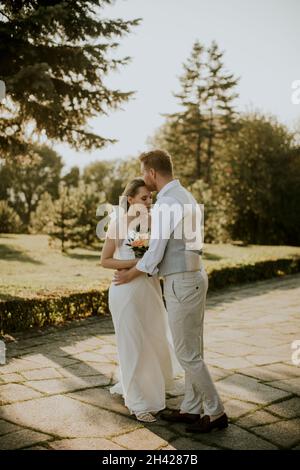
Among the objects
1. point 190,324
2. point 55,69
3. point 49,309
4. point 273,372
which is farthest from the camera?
point 55,69

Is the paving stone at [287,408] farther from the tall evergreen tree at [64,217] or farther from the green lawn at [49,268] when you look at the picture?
the tall evergreen tree at [64,217]

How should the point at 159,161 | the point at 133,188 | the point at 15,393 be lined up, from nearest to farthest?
the point at 159,161, the point at 133,188, the point at 15,393

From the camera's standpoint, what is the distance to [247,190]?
28672 mm

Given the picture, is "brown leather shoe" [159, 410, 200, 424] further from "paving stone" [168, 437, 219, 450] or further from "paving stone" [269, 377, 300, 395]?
"paving stone" [269, 377, 300, 395]

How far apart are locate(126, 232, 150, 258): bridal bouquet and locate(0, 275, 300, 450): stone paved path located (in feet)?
5.02

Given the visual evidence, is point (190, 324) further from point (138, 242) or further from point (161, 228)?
point (138, 242)

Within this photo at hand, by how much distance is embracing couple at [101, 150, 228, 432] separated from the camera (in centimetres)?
385

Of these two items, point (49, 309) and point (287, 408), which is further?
point (49, 309)

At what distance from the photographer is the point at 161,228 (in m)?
3.84

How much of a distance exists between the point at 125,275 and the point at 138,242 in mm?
355

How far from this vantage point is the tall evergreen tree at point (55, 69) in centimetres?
898

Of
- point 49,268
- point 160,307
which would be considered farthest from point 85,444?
point 49,268

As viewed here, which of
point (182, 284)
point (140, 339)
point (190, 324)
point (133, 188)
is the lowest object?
point (140, 339)

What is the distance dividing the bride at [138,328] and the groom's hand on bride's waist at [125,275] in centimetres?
9
